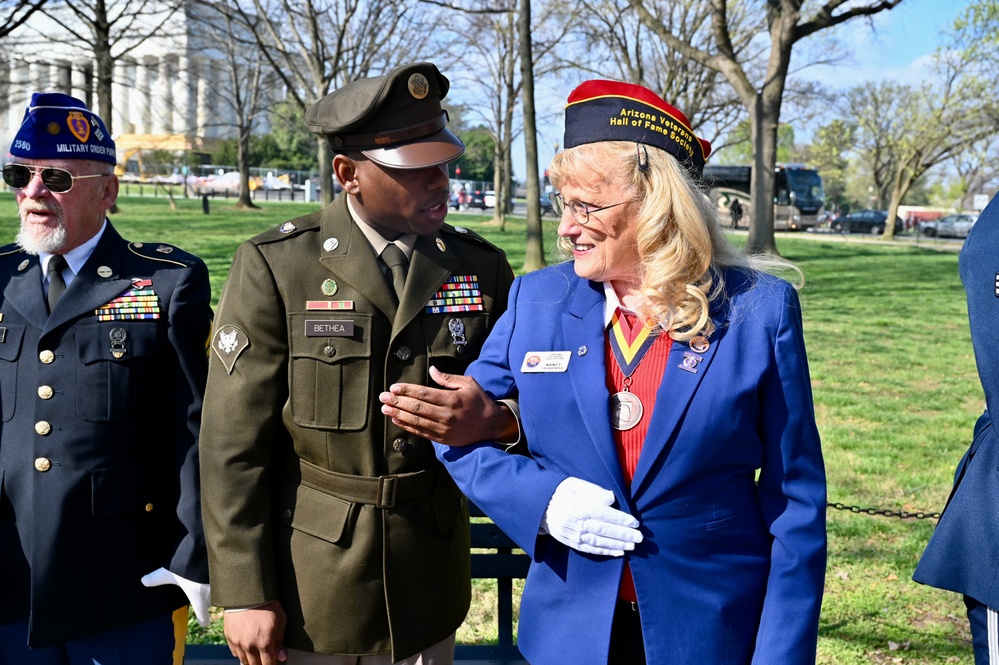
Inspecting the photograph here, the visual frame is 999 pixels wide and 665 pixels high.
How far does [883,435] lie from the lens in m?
7.88

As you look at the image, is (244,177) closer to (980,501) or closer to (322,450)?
(322,450)

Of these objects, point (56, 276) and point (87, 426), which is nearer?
point (87, 426)

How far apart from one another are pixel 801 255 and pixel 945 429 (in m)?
18.3

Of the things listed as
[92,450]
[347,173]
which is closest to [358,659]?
[92,450]

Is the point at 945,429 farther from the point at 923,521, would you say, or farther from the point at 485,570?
the point at 485,570

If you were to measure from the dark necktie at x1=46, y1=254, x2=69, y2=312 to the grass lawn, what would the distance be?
2108 millimetres

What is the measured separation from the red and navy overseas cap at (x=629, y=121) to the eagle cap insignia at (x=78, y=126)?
59.5 inches

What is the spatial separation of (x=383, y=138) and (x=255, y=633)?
1346 millimetres

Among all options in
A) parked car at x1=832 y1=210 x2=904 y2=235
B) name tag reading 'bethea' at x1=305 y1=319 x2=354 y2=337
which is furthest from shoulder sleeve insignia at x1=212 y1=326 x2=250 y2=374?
parked car at x1=832 y1=210 x2=904 y2=235

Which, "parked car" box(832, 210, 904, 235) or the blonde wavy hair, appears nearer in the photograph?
the blonde wavy hair

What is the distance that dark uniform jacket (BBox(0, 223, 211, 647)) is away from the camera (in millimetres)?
2695

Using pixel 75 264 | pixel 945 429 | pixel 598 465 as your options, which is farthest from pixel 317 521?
pixel 945 429

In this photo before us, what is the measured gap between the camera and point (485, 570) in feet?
11.8

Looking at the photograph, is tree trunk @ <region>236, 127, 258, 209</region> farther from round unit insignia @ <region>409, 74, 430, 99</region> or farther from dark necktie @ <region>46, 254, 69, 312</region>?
round unit insignia @ <region>409, 74, 430, 99</region>
